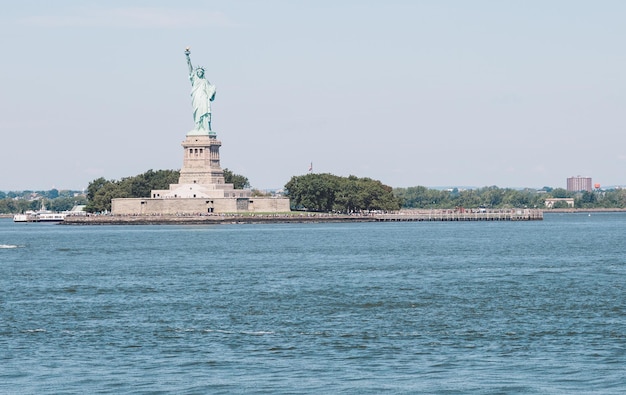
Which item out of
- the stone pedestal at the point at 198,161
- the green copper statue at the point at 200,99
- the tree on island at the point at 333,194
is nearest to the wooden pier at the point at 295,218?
the tree on island at the point at 333,194

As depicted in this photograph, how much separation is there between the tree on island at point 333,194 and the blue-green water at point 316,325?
88.2 meters

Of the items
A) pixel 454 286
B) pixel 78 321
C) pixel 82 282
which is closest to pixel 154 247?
pixel 82 282

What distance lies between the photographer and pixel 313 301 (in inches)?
1704

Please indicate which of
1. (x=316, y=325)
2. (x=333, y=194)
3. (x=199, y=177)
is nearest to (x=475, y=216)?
(x=333, y=194)

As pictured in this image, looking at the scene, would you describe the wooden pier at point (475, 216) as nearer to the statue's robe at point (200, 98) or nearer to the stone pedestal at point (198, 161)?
the stone pedestal at point (198, 161)

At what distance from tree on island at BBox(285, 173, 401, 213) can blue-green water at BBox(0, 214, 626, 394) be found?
289ft

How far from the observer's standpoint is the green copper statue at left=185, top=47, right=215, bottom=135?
144m

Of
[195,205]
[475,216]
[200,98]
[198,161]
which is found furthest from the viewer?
[475,216]

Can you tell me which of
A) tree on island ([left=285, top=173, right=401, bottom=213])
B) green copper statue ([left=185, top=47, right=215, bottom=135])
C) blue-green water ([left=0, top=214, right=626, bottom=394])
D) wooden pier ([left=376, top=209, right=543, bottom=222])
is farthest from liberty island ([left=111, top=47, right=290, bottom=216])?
blue-green water ([left=0, top=214, right=626, bottom=394])

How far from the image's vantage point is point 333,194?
521 ft

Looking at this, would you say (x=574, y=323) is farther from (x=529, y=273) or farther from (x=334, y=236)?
(x=334, y=236)

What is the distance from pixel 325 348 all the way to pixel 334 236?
71.8m

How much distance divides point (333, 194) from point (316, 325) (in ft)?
402

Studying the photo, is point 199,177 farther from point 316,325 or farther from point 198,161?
point 316,325
